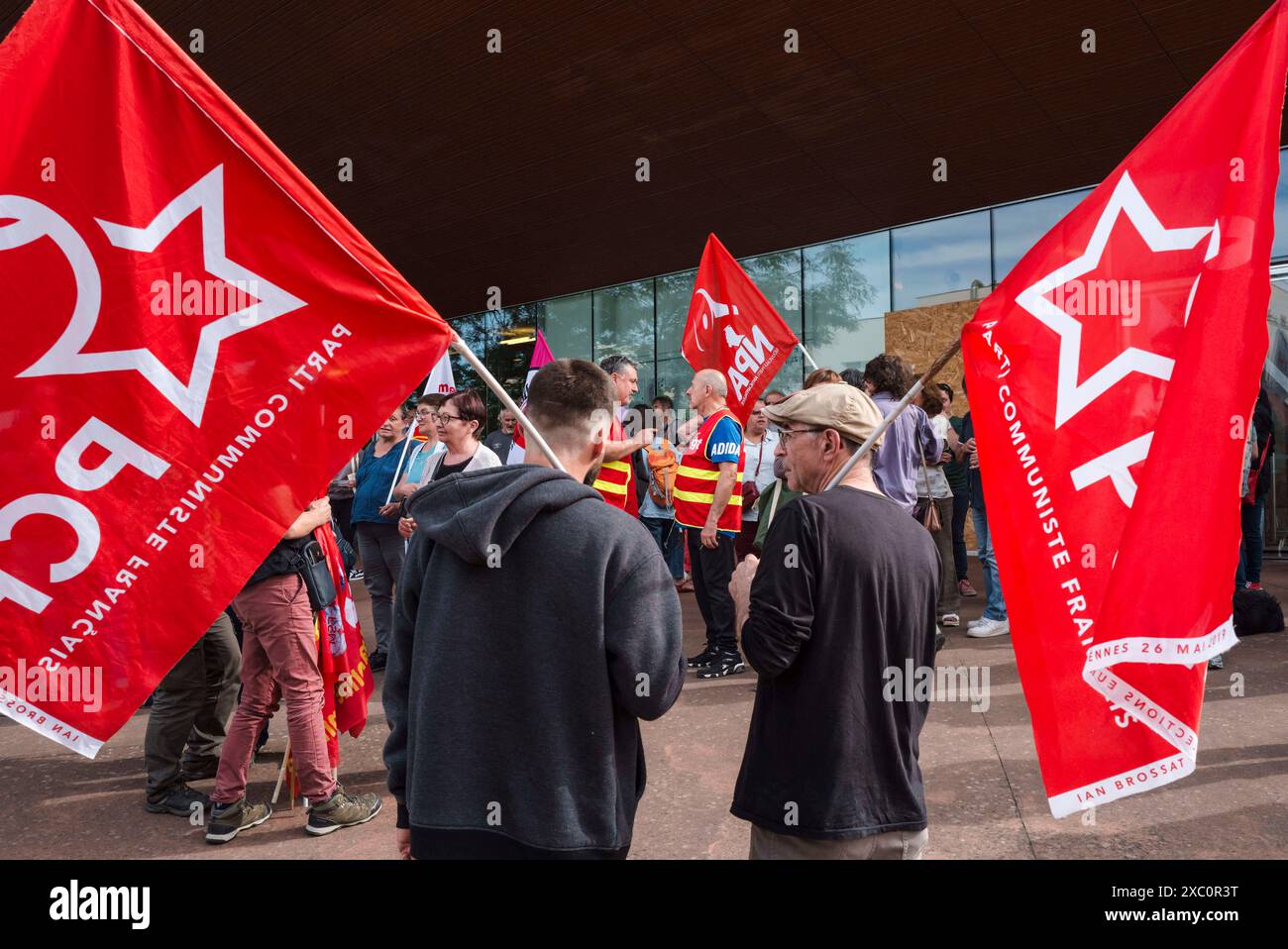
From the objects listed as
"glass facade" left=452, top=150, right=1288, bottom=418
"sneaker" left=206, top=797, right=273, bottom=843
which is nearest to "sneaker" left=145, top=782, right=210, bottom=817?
"sneaker" left=206, top=797, right=273, bottom=843

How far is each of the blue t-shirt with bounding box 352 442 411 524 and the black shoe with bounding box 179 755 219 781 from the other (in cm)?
210

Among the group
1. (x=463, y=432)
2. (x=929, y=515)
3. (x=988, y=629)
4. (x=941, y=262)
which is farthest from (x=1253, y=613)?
(x=941, y=262)

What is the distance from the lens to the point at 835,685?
2.30m

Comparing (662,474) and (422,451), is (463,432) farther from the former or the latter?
(662,474)

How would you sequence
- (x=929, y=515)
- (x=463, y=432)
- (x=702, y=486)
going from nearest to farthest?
(x=463, y=432)
(x=702, y=486)
(x=929, y=515)

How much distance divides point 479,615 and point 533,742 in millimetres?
297

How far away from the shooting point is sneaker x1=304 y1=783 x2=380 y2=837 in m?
3.93

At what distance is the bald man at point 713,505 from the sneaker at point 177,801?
323 centimetres

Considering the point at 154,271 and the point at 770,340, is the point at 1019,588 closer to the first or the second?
the point at 154,271

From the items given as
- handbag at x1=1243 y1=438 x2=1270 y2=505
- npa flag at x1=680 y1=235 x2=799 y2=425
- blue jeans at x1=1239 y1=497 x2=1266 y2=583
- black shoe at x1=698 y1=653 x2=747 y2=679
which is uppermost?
npa flag at x1=680 y1=235 x2=799 y2=425

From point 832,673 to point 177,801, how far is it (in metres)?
3.40

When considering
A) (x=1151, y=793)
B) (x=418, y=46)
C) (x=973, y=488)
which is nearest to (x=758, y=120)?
(x=418, y=46)

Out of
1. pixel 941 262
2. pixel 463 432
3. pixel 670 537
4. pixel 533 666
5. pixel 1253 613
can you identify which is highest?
pixel 941 262

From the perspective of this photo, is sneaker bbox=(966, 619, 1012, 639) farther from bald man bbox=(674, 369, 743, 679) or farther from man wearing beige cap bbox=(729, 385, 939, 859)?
man wearing beige cap bbox=(729, 385, 939, 859)
